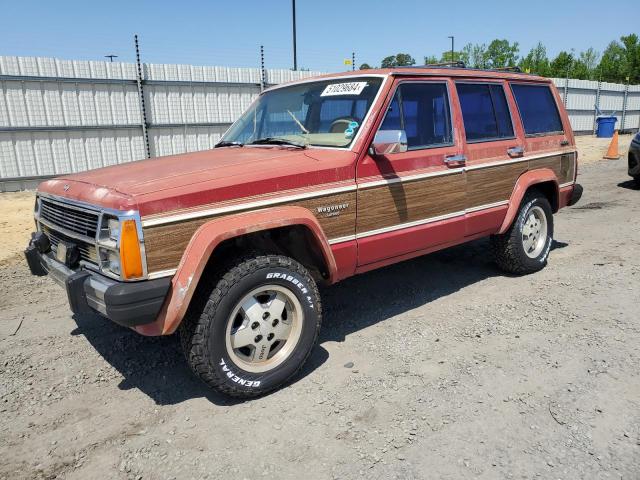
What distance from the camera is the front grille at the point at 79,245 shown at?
2.87 metres

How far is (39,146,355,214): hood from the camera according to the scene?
2.70 metres

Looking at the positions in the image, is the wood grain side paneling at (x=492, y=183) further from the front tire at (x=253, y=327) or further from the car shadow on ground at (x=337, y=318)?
the front tire at (x=253, y=327)

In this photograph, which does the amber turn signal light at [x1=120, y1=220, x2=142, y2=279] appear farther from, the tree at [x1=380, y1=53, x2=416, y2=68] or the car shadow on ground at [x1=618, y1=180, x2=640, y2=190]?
the car shadow on ground at [x1=618, y1=180, x2=640, y2=190]

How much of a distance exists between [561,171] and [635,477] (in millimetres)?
3835

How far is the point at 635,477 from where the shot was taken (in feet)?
7.57

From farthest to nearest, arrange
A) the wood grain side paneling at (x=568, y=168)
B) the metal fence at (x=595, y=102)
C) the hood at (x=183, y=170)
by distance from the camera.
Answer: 1. the metal fence at (x=595, y=102)
2. the wood grain side paneling at (x=568, y=168)
3. the hood at (x=183, y=170)

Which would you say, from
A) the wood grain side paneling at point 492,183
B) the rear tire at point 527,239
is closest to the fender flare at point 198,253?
the wood grain side paneling at point 492,183

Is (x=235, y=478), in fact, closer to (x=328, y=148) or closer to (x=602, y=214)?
(x=328, y=148)

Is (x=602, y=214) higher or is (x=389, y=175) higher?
(x=389, y=175)

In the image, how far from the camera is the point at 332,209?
11.0 feet

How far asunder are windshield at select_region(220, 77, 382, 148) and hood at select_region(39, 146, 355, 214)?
0.23 metres

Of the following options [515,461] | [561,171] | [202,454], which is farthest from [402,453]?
[561,171]

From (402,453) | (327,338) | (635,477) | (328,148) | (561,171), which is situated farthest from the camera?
(561,171)

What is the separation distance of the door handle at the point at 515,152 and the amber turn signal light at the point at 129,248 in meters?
3.60
